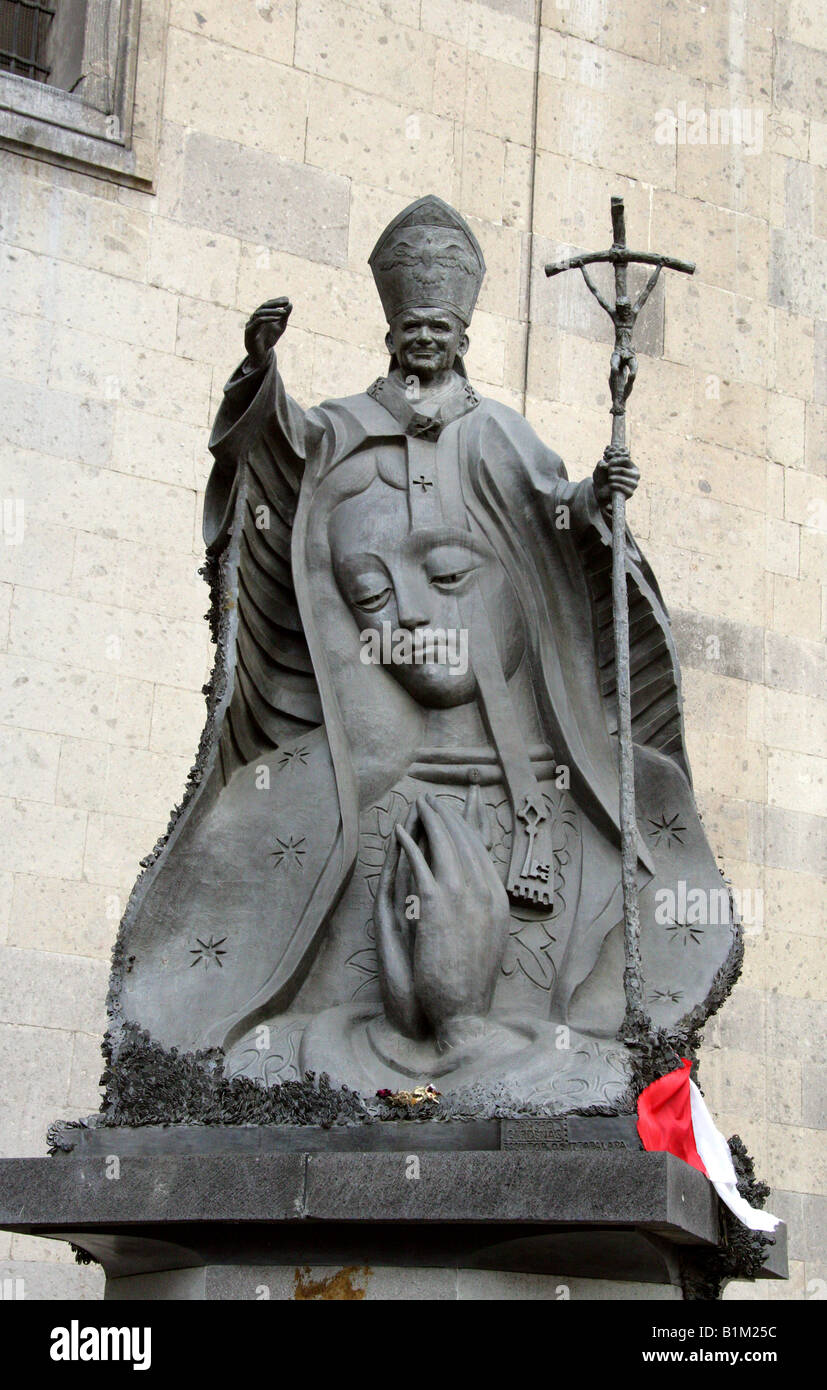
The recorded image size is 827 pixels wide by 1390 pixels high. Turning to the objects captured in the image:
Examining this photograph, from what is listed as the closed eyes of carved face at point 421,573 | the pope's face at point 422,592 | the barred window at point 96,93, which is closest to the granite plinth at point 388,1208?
the pope's face at point 422,592

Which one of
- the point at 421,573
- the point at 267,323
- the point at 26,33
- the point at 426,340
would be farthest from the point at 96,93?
the point at 421,573

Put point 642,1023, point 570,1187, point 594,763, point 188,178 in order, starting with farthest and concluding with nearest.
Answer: point 188,178 < point 594,763 < point 642,1023 < point 570,1187

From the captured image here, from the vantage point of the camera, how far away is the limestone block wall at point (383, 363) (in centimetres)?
937

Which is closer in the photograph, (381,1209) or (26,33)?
(381,1209)

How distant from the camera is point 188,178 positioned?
10.2 metres

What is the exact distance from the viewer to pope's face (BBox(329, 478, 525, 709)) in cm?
698

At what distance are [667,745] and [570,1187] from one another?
1.89 metres

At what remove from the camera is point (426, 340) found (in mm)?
7234

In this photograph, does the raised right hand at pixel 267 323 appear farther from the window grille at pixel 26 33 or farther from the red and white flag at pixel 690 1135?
the window grille at pixel 26 33

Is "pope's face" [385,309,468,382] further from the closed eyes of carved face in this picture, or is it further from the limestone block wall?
the limestone block wall

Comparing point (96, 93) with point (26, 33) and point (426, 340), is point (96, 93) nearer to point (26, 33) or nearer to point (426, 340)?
point (26, 33)

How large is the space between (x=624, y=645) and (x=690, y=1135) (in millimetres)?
1501
